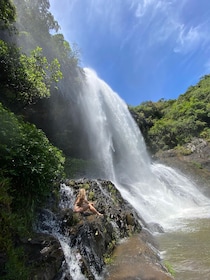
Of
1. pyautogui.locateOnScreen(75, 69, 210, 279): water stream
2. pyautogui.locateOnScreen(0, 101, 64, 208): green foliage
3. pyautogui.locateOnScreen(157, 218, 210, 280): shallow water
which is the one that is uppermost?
pyautogui.locateOnScreen(75, 69, 210, 279): water stream

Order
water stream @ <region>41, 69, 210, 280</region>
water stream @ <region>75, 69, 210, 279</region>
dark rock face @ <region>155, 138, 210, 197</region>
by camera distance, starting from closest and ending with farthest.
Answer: water stream @ <region>41, 69, 210, 280</region>, water stream @ <region>75, 69, 210, 279</region>, dark rock face @ <region>155, 138, 210, 197</region>

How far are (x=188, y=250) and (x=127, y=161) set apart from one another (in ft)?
51.1

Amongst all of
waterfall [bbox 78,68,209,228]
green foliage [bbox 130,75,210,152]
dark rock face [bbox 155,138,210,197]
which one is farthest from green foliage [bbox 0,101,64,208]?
green foliage [bbox 130,75,210,152]

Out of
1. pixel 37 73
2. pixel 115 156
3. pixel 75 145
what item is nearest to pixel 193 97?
pixel 115 156

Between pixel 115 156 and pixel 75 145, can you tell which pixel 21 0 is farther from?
pixel 115 156

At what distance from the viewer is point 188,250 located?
7.46 m

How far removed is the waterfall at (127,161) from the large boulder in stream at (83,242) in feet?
16.4

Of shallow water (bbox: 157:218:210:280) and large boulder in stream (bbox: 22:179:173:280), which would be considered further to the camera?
shallow water (bbox: 157:218:210:280)

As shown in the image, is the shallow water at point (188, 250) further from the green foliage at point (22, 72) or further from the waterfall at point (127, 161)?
the green foliage at point (22, 72)

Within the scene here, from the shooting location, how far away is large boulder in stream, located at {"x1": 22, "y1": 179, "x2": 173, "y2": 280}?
4.73 m

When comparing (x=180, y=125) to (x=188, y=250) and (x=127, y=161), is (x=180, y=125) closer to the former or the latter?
(x=127, y=161)

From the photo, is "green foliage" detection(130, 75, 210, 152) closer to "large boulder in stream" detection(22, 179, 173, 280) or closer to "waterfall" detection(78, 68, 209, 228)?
"waterfall" detection(78, 68, 209, 228)

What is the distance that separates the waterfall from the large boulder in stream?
4.99 m

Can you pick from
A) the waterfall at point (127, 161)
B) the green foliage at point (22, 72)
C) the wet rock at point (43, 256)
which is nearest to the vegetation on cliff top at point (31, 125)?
the green foliage at point (22, 72)
